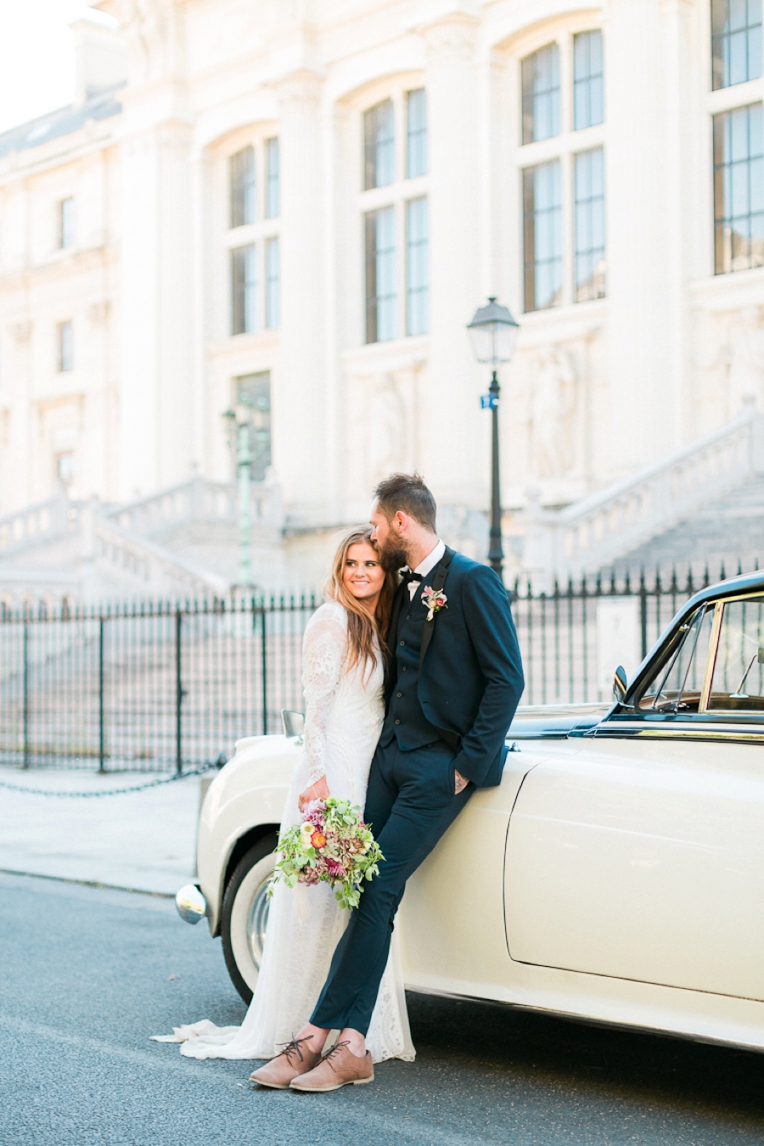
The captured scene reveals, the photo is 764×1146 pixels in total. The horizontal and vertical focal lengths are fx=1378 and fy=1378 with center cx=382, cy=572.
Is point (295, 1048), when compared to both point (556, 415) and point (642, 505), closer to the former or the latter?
point (642, 505)

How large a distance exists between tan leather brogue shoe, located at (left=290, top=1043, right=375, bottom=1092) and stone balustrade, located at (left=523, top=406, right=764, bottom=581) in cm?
1839

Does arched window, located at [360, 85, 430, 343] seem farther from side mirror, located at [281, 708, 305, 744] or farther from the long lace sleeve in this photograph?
the long lace sleeve

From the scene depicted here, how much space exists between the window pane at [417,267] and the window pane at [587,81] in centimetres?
481

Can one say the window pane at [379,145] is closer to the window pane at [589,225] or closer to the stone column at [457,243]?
the stone column at [457,243]

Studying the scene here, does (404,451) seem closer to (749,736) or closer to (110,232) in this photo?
(110,232)

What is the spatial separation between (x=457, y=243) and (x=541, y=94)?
414 cm

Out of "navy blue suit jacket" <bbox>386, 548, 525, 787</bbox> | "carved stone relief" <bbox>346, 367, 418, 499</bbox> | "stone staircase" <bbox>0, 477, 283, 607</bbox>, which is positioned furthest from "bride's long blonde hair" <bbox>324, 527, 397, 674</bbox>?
"carved stone relief" <bbox>346, 367, 418, 499</bbox>

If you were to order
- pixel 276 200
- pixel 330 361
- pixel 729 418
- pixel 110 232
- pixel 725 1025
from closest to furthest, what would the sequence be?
pixel 725 1025, pixel 729 418, pixel 330 361, pixel 276 200, pixel 110 232

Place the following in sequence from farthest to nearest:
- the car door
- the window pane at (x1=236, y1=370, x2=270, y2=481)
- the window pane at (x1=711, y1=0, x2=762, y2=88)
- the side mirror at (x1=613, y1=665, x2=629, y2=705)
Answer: the window pane at (x1=236, y1=370, x2=270, y2=481) → the window pane at (x1=711, y1=0, x2=762, y2=88) → the side mirror at (x1=613, y1=665, x2=629, y2=705) → the car door

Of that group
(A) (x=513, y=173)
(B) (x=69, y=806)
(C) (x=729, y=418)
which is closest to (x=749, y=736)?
(B) (x=69, y=806)

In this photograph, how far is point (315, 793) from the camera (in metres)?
4.70

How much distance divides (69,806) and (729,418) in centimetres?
1946

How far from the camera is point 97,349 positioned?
4631 cm

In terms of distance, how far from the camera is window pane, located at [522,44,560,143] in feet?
107
